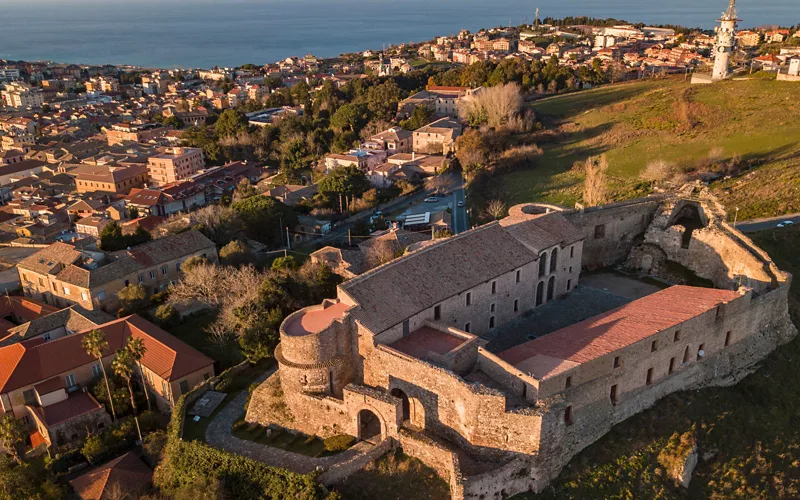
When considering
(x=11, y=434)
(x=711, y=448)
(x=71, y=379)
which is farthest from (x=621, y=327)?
(x=71, y=379)

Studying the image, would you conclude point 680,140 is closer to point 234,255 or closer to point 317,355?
point 234,255

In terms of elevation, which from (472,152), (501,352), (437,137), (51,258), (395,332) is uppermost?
(395,332)

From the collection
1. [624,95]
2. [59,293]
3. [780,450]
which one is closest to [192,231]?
[59,293]

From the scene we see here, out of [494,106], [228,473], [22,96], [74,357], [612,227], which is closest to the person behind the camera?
[228,473]

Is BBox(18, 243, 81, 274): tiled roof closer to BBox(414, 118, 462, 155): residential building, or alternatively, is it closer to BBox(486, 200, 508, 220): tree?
BBox(486, 200, 508, 220): tree

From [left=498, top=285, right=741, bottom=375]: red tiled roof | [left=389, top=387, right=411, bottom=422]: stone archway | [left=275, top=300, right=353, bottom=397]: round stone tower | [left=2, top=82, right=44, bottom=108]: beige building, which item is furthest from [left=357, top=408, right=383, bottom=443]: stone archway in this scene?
[left=2, top=82, right=44, bottom=108]: beige building

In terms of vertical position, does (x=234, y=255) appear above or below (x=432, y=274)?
below
